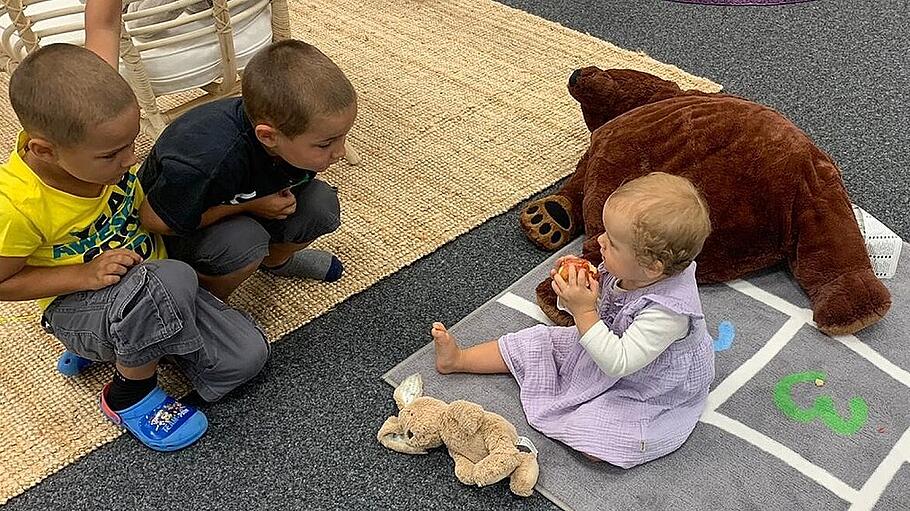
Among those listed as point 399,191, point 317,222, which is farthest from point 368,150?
point 317,222

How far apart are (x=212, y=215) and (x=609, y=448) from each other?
66cm

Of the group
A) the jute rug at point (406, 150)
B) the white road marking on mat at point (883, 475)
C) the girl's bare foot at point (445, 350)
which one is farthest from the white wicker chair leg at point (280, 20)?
the white road marking on mat at point (883, 475)

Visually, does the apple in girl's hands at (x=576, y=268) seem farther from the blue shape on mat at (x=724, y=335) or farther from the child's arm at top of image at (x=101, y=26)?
the child's arm at top of image at (x=101, y=26)

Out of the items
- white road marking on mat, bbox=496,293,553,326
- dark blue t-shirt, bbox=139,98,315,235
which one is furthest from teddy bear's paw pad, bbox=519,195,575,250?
dark blue t-shirt, bbox=139,98,315,235

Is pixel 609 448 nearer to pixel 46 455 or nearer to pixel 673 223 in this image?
pixel 673 223

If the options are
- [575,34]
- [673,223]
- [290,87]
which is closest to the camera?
[673,223]

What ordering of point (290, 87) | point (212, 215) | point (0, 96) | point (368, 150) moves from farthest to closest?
point (0, 96)
point (368, 150)
point (212, 215)
point (290, 87)

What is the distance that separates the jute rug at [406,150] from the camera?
1.26 meters

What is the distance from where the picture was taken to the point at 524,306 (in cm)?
141

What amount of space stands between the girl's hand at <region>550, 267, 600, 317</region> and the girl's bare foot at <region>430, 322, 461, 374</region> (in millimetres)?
207

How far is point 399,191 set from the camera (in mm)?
1708

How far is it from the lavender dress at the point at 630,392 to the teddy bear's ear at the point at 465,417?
0.10 meters

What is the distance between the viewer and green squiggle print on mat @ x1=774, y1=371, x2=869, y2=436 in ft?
3.93

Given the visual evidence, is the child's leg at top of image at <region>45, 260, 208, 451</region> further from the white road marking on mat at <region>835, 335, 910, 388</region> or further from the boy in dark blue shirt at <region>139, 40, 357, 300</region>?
the white road marking on mat at <region>835, 335, 910, 388</region>
